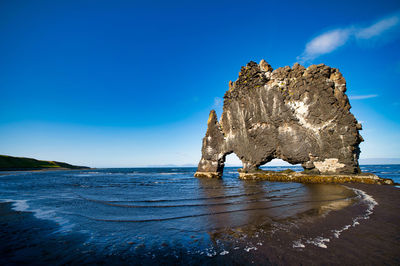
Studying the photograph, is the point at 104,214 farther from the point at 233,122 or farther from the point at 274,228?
the point at 233,122

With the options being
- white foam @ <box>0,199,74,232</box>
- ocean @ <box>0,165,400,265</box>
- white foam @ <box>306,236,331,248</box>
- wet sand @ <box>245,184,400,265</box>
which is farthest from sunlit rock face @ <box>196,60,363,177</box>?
white foam @ <box>0,199,74,232</box>

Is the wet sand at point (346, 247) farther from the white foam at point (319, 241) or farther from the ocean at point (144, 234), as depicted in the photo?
the ocean at point (144, 234)

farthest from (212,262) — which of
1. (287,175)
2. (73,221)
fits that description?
(287,175)

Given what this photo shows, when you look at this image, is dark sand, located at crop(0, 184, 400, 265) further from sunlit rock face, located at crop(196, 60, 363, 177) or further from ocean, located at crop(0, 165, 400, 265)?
sunlit rock face, located at crop(196, 60, 363, 177)

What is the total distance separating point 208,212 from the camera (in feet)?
33.0

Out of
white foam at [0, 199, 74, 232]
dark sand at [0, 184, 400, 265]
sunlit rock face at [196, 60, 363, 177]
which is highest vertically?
sunlit rock face at [196, 60, 363, 177]

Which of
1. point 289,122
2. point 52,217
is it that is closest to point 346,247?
point 52,217

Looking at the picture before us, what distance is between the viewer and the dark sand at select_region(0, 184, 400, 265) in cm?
455

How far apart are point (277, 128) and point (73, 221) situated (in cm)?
3199

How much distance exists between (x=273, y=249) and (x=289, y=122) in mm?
29570

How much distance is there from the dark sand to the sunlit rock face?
22.1 m

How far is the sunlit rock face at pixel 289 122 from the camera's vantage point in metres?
25.8

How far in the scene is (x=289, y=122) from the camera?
30875 millimetres

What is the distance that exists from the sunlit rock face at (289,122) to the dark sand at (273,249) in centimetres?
2212
